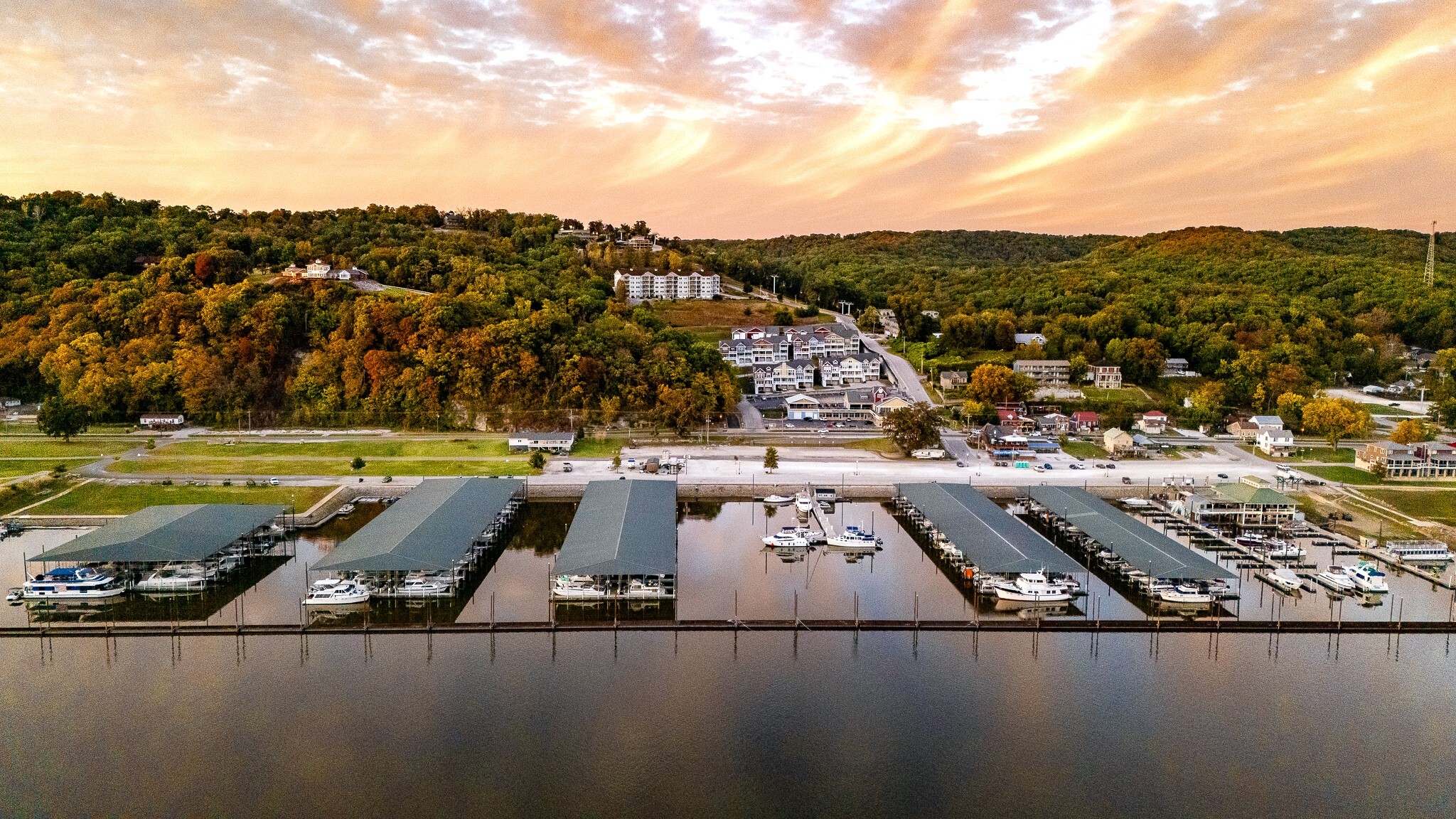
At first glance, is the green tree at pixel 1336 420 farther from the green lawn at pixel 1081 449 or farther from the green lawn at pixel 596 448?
the green lawn at pixel 596 448

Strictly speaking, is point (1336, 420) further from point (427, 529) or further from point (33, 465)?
point (33, 465)

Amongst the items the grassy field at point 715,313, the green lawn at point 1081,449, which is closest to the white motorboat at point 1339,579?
the green lawn at point 1081,449

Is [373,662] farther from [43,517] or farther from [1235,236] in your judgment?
[1235,236]

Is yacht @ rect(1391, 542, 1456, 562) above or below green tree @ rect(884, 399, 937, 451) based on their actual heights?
below

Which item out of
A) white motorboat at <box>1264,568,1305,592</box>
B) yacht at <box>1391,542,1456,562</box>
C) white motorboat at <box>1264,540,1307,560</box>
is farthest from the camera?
Answer: white motorboat at <box>1264,540,1307,560</box>

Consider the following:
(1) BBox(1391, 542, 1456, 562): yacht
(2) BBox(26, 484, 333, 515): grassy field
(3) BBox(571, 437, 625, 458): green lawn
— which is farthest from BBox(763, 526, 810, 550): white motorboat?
(1) BBox(1391, 542, 1456, 562): yacht

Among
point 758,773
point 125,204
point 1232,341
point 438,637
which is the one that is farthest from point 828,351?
point 125,204

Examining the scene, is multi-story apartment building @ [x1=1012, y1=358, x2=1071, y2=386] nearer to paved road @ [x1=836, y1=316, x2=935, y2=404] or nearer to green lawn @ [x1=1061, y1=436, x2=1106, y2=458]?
paved road @ [x1=836, y1=316, x2=935, y2=404]
